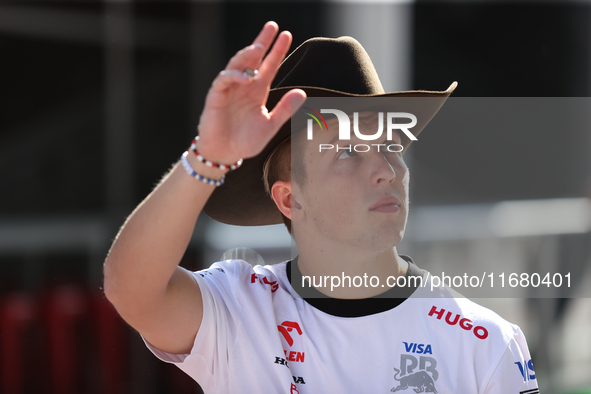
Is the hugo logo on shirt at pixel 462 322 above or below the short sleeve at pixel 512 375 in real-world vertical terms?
above

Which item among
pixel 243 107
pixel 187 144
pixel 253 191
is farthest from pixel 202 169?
pixel 187 144

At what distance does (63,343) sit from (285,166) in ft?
8.36

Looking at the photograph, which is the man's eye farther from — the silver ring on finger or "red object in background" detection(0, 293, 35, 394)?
"red object in background" detection(0, 293, 35, 394)

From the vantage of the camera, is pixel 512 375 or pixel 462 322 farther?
pixel 462 322

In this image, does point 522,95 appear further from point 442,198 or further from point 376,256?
point 376,256

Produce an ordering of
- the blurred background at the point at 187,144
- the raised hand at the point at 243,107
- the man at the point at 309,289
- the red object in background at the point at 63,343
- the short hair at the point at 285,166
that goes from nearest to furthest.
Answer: the raised hand at the point at 243,107 < the man at the point at 309,289 < the short hair at the point at 285,166 < the red object in background at the point at 63,343 < the blurred background at the point at 187,144

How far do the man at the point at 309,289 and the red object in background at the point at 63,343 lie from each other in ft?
7.59

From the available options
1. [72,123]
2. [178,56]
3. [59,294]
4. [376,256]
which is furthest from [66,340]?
[178,56]

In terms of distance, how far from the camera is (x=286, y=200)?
7.20 feet

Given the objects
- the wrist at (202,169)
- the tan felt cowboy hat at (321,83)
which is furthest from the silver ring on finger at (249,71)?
the tan felt cowboy hat at (321,83)

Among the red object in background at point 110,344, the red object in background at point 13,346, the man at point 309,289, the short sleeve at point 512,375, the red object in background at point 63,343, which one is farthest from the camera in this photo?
the red object in background at point 110,344

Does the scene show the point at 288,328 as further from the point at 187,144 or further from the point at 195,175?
the point at 187,144

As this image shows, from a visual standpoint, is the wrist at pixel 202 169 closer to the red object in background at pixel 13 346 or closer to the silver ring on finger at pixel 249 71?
the silver ring on finger at pixel 249 71

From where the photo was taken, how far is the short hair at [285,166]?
2076 mm
